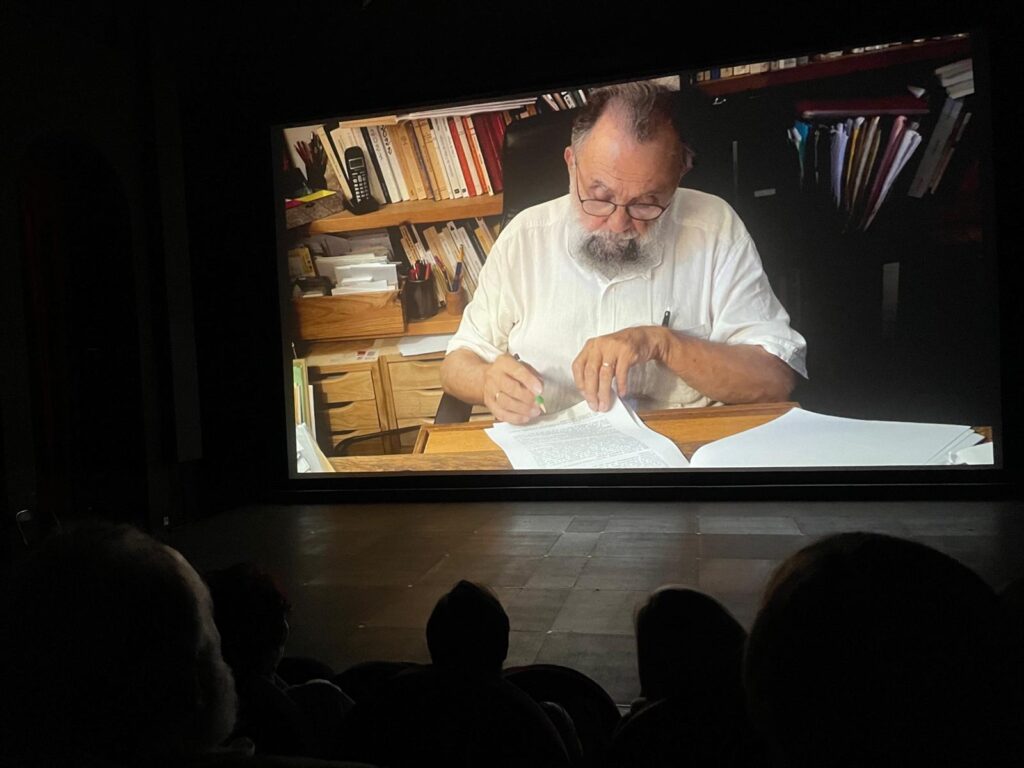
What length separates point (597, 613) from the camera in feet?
9.97

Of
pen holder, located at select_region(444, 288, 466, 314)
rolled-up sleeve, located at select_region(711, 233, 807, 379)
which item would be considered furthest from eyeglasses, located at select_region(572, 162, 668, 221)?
pen holder, located at select_region(444, 288, 466, 314)

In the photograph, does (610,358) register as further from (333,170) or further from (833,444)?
(333,170)

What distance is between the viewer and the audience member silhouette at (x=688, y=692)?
3.19 feet

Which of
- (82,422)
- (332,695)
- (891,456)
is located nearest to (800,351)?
(891,456)

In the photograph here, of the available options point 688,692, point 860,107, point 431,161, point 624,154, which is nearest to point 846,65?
point 860,107

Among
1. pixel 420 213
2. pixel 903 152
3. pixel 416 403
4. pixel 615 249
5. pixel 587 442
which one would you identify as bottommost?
pixel 587 442

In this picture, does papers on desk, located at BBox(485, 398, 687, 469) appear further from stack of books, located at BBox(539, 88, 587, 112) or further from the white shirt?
stack of books, located at BBox(539, 88, 587, 112)

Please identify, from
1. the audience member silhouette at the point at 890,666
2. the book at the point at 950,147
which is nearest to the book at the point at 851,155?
the book at the point at 950,147

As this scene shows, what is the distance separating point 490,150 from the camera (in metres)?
5.58

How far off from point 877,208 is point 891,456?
154 centimetres

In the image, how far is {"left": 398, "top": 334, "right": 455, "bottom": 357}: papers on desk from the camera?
569 centimetres

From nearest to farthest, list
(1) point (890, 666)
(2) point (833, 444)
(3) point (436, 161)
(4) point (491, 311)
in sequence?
(1) point (890, 666)
(2) point (833, 444)
(4) point (491, 311)
(3) point (436, 161)

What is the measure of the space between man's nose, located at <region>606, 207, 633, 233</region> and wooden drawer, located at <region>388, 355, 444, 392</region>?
4.95 feet

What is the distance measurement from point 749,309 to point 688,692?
436 cm
